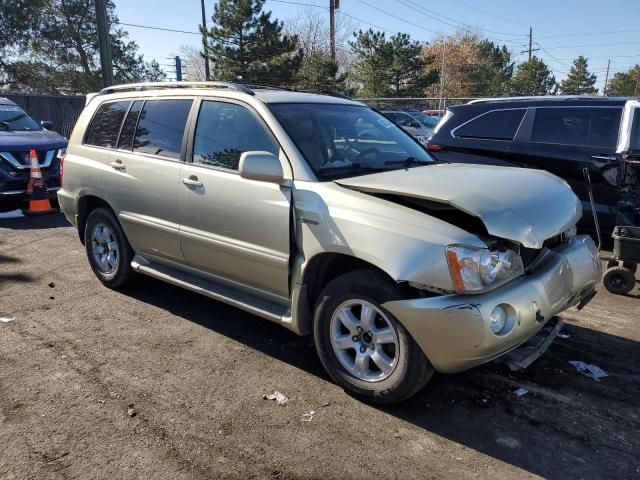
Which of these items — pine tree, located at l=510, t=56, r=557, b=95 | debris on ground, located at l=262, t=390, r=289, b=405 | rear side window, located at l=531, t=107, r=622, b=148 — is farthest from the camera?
pine tree, located at l=510, t=56, r=557, b=95

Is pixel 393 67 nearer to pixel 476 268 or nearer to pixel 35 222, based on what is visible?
pixel 35 222

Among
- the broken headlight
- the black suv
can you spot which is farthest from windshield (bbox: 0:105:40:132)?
the broken headlight

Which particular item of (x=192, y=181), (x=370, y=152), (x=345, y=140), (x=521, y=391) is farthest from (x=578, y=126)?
(x=192, y=181)

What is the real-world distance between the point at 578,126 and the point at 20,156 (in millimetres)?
8708

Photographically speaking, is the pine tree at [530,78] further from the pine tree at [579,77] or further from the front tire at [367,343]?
the front tire at [367,343]

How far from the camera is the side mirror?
134 inches

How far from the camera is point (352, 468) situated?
8.93 feet

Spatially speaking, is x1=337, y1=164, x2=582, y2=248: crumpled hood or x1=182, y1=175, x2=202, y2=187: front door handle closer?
x1=337, y1=164, x2=582, y2=248: crumpled hood

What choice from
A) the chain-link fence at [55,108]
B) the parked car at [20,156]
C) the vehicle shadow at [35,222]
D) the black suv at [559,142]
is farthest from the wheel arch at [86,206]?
the chain-link fence at [55,108]

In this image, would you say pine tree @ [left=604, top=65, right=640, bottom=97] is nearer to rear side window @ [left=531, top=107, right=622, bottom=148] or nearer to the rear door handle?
rear side window @ [left=531, top=107, right=622, bottom=148]

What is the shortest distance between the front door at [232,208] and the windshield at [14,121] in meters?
7.65

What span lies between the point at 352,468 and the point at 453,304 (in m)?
1.01

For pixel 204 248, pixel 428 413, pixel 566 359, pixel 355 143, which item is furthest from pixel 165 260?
pixel 566 359

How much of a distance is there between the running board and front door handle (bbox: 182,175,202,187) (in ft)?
2.60
